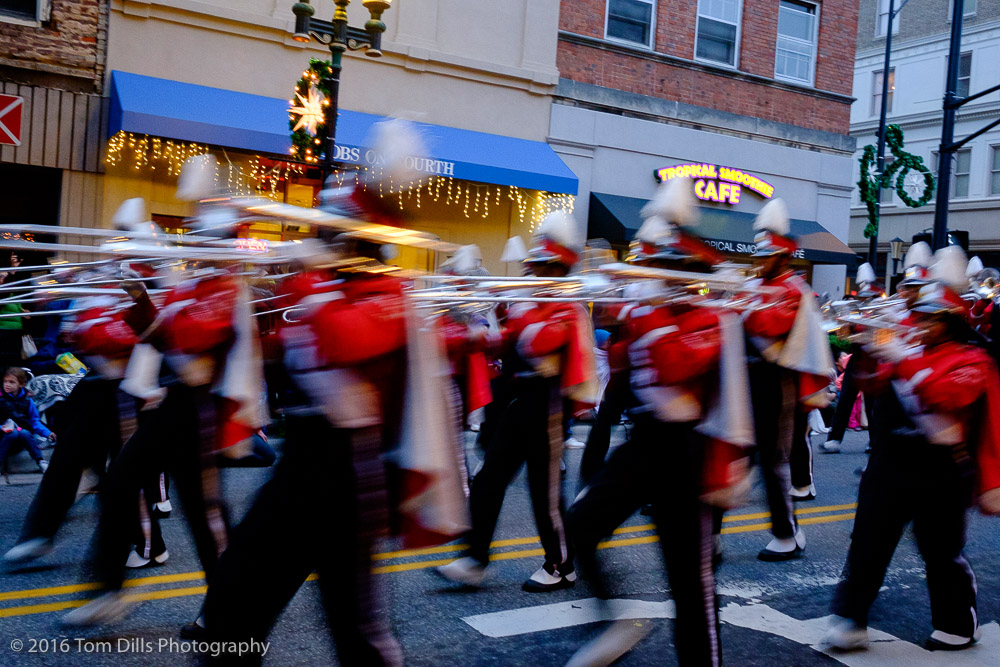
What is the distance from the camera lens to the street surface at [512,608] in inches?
172

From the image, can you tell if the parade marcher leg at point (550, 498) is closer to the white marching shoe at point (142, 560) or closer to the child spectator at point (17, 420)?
the white marching shoe at point (142, 560)

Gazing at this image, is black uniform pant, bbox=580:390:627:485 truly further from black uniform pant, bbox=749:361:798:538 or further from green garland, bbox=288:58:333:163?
green garland, bbox=288:58:333:163

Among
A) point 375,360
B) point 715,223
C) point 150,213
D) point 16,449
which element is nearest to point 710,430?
point 375,360

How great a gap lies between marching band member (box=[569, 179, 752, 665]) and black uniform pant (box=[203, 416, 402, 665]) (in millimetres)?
1228

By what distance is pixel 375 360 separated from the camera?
123 inches

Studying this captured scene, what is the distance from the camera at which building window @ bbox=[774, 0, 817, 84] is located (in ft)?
63.7

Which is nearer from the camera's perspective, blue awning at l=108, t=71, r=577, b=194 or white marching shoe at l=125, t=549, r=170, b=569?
white marching shoe at l=125, t=549, r=170, b=569

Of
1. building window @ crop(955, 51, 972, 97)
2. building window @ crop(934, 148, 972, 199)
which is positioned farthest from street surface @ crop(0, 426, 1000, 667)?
building window @ crop(955, 51, 972, 97)

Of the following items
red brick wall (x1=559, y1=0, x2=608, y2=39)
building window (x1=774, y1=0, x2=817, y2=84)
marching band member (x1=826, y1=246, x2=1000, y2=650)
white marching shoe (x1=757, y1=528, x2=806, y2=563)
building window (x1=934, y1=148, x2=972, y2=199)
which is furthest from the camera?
building window (x1=934, y1=148, x2=972, y2=199)

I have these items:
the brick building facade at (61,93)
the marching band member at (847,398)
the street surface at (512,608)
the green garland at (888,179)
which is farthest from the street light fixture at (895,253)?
the brick building facade at (61,93)

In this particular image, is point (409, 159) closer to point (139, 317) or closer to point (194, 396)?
point (194, 396)

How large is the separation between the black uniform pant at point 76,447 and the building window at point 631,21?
14190 millimetres

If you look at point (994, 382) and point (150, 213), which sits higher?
point (150, 213)

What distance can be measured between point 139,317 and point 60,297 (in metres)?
0.42
